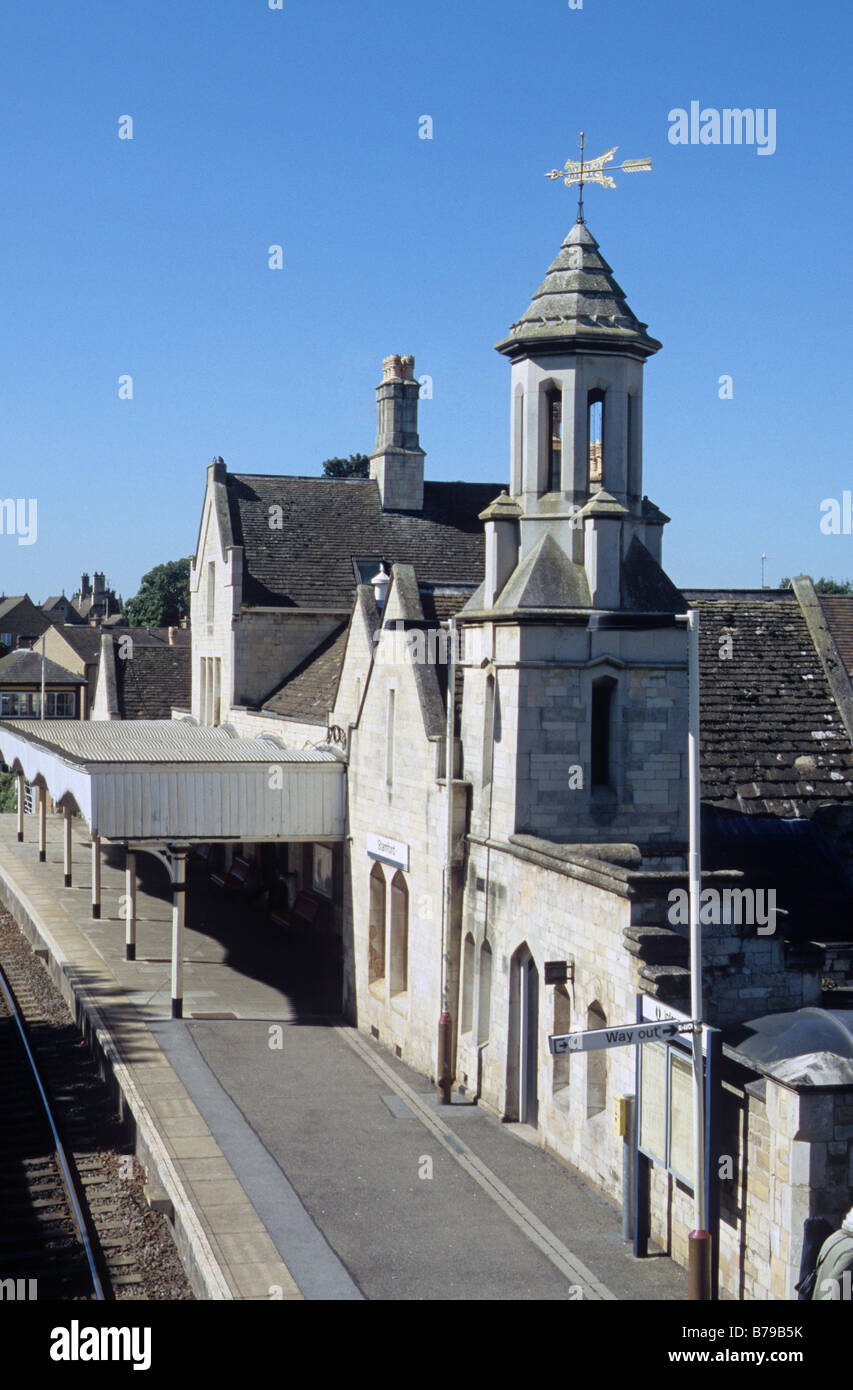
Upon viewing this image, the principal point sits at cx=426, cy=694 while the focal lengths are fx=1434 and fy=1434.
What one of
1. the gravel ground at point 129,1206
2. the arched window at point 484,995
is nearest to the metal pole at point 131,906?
the gravel ground at point 129,1206

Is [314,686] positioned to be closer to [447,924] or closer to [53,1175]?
[447,924]

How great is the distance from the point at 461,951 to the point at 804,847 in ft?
18.5

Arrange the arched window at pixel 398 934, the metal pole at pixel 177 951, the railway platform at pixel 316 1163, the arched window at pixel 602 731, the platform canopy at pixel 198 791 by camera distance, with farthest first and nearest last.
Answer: the platform canopy at pixel 198 791 → the metal pole at pixel 177 951 → the arched window at pixel 398 934 → the arched window at pixel 602 731 → the railway platform at pixel 316 1163

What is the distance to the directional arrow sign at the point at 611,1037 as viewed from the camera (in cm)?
1260

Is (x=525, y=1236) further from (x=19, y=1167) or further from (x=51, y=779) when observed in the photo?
(x=51, y=779)

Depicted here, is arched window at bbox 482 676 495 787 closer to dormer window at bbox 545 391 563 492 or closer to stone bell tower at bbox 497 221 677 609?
stone bell tower at bbox 497 221 677 609

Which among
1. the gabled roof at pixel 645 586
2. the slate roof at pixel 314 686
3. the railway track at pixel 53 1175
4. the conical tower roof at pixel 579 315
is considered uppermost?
the conical tower roof at pixel 579 315

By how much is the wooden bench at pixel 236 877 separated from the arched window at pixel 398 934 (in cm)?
1367

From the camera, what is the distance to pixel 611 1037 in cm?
1259

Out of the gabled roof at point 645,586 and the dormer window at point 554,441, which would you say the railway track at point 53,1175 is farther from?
the dormer window at point 554,441

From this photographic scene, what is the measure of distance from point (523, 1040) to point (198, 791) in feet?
28.6

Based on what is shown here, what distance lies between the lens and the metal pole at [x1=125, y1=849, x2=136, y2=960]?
2673 cm
